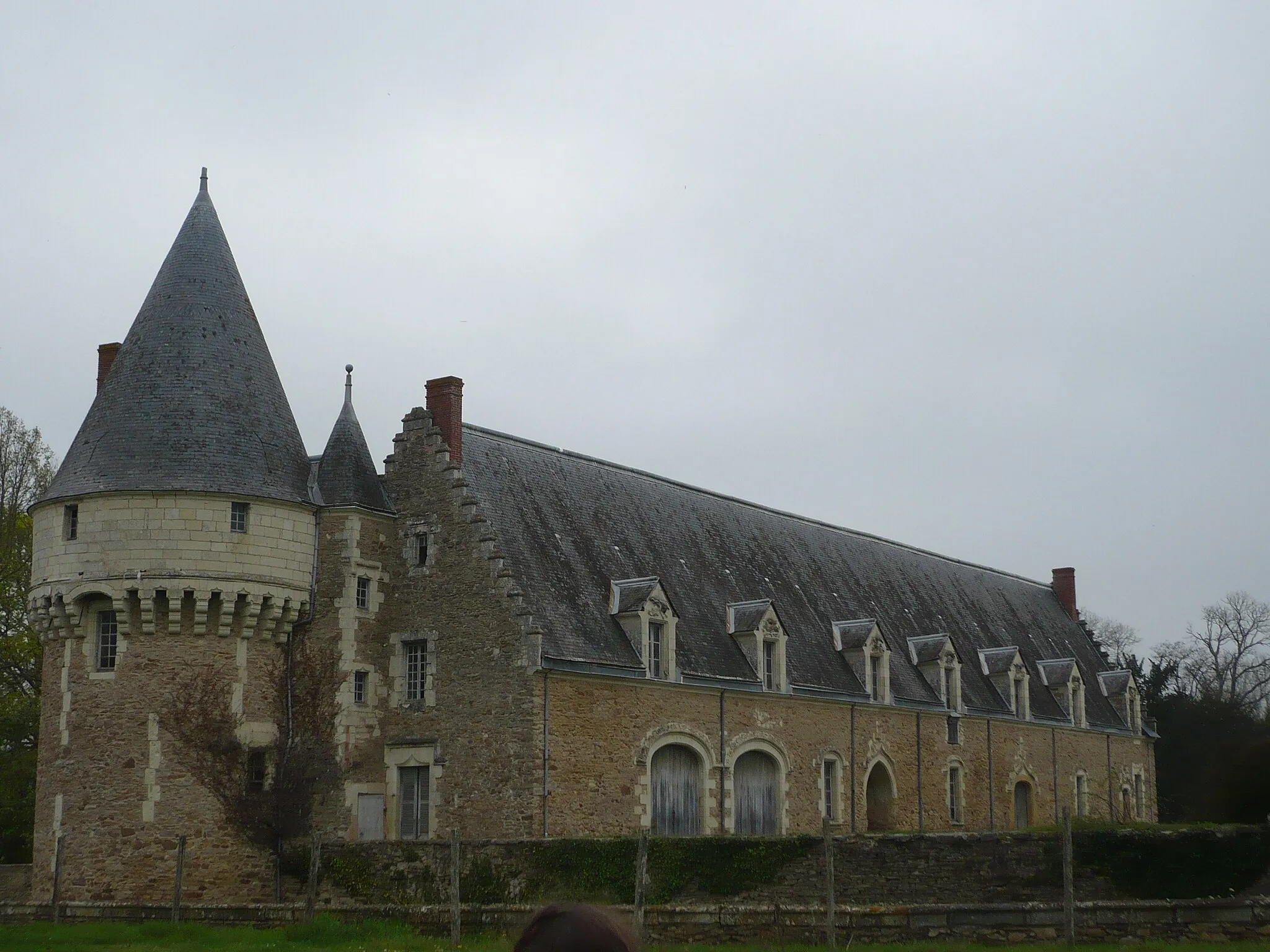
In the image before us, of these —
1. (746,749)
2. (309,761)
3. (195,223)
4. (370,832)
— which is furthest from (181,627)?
(746,749)

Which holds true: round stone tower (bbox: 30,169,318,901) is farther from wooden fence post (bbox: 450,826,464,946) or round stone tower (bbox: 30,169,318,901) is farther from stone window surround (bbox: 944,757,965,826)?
stone window surround (bbox: 944,757,965,826)

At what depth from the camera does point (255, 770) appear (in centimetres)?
2678

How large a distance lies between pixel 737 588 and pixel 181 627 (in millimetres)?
14133

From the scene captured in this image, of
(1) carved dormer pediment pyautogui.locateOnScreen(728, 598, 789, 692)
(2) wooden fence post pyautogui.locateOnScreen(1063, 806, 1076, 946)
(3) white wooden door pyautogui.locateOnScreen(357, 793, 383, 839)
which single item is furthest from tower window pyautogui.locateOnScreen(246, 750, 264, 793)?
(2) wooden fence post pyautogui.locateOnScreen(1063, 806, 1076, 946)

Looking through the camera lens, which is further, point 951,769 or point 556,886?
point 951,769

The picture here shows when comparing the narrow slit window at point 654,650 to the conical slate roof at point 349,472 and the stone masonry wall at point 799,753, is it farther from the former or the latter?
the conical slate roof at point 349,472

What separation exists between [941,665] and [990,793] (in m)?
4.20

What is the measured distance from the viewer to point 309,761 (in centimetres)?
2644

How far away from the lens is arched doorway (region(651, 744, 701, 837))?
28594mm

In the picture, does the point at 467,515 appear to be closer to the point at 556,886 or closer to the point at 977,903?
the point at 556,886

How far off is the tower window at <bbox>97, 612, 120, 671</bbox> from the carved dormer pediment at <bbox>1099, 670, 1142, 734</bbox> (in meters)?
35.5

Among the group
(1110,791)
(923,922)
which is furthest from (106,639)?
(1110,791)

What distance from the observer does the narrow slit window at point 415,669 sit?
28.0 meters

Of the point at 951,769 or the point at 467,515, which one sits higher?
the point at 467,515
